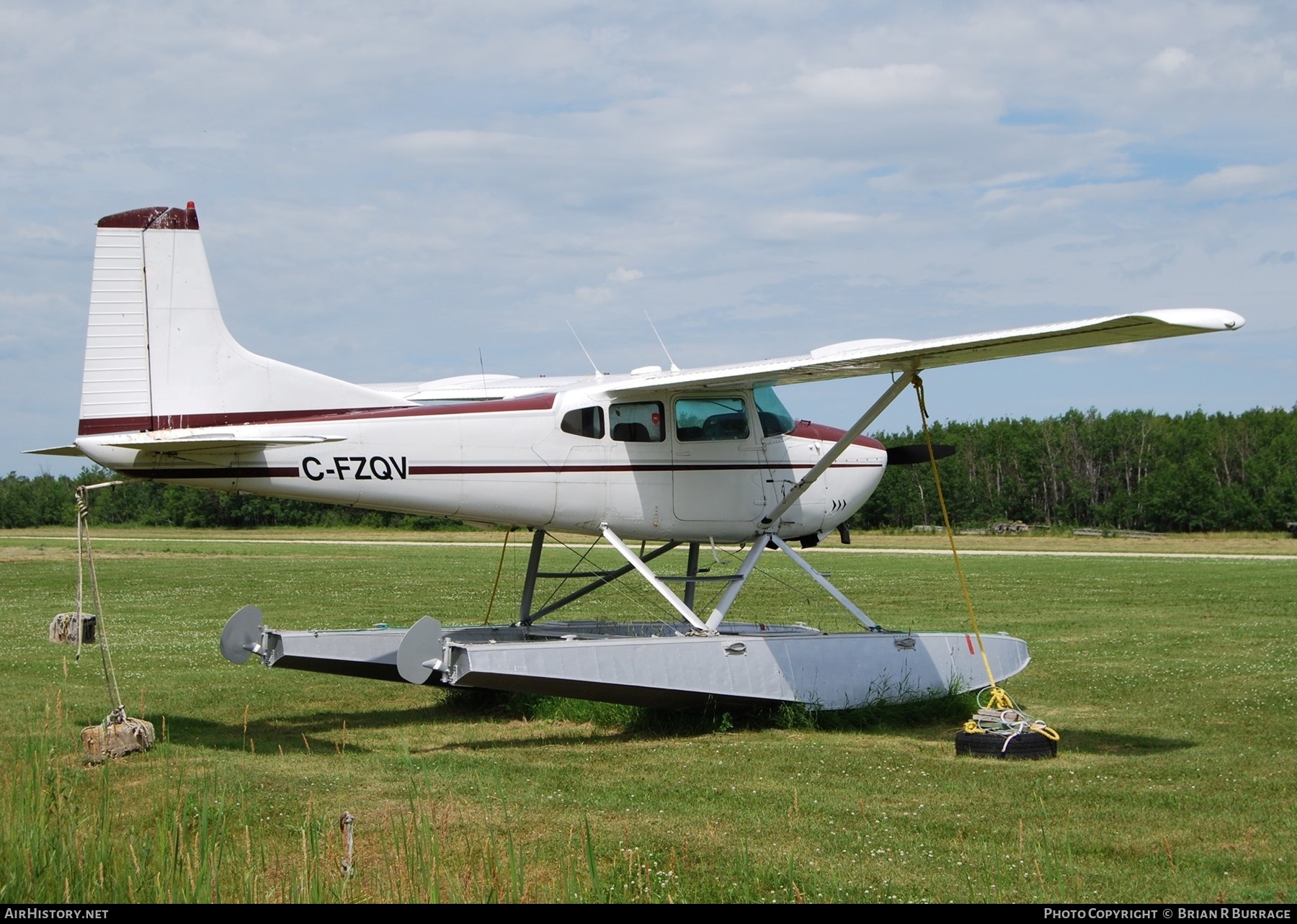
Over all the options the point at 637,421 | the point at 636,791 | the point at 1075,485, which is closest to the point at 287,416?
the point at 637,421

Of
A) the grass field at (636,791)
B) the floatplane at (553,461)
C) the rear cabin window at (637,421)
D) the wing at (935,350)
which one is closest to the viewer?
the grass field at (636,791)

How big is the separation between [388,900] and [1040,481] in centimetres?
7857

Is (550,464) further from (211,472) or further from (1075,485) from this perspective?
(1075,485)

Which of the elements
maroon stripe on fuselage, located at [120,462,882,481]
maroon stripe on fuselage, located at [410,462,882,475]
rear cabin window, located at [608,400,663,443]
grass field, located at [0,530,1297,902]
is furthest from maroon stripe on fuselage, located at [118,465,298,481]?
rear cabin window, located at [608,400,663,443]

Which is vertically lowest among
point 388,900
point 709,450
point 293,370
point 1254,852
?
point 1254,852

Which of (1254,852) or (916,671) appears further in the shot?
(916,671)

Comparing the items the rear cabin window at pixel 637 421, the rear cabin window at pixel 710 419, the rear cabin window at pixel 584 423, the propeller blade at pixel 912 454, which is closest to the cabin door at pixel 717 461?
the rear cabin window at pixel 710 419

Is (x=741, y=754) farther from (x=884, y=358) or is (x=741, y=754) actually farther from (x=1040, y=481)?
(x=1040, y=481)

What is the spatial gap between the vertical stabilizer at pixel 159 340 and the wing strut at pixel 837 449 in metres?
4.93

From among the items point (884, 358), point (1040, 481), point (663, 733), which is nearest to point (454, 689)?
point (663, 733)

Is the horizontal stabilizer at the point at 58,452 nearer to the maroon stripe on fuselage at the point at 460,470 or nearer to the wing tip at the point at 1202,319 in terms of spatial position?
the maroon stripe on fuselage at the point at 460,470

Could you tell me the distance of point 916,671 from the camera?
11.3 meters

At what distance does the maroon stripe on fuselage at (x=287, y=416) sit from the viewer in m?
9.38

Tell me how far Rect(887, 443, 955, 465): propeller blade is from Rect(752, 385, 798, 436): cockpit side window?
1.15 m
